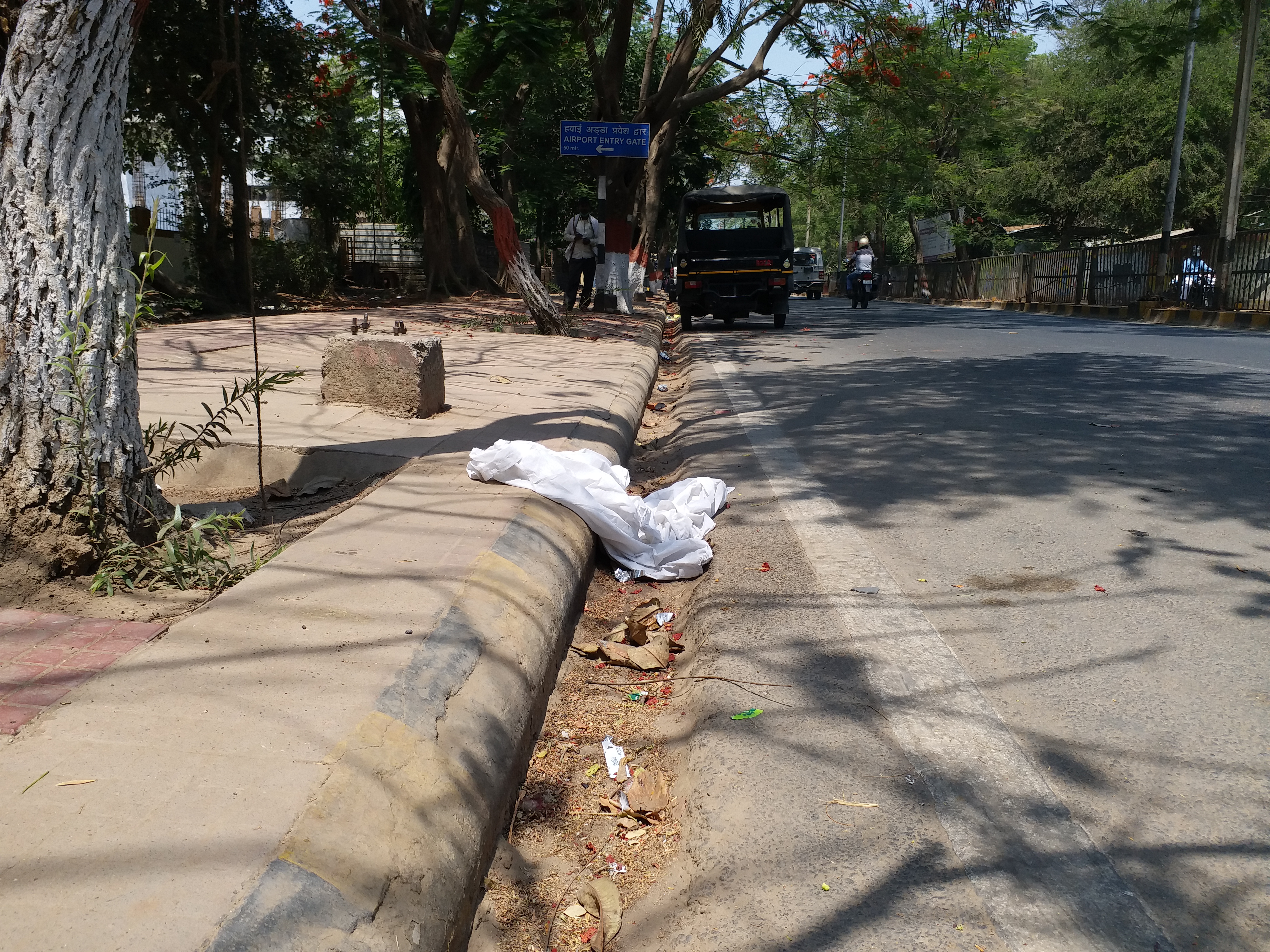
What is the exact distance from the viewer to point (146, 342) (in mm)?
9336

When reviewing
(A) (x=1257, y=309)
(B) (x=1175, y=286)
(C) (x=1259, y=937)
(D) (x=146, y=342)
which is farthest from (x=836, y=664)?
(B) (x=1175, y=286)

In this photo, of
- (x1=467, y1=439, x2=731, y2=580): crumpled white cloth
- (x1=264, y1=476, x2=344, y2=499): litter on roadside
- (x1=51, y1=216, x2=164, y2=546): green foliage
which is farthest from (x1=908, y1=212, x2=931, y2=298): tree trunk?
(x1=51, y1=216, x2=164, y2=546): green foliage

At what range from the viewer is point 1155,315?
2189 cm

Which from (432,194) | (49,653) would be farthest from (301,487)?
(432,194)

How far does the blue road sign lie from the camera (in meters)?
17.3

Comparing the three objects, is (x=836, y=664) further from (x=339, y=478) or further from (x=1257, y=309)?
(x=1257, y=309)

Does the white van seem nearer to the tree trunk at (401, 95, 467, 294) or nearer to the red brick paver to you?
the tree trunk at (401, 95, 467, 294)

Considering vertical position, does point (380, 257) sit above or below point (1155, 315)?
above

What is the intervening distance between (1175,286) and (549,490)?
2238 centimetres

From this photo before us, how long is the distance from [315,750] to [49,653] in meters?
1.02

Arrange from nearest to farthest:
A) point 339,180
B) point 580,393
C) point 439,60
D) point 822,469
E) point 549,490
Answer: point 549,490
point 822,469
point 580,393
point 439,60
point 339,180

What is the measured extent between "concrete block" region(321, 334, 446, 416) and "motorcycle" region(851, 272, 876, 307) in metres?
22.4

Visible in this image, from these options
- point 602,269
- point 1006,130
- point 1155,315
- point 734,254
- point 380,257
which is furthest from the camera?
point 1006,130

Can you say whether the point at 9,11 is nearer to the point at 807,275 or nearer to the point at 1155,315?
the point at 1155,315
